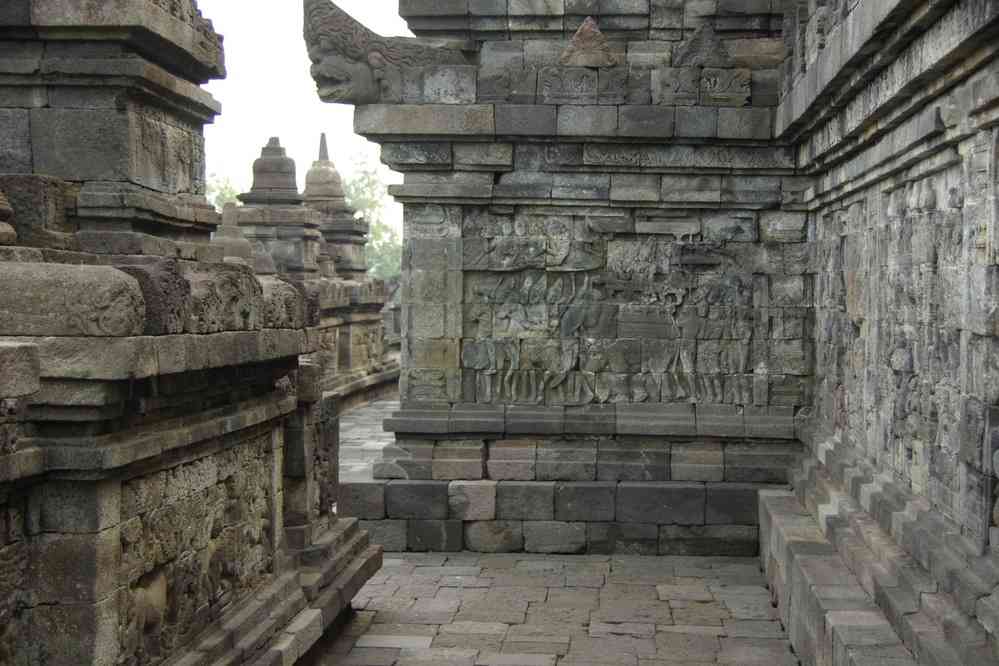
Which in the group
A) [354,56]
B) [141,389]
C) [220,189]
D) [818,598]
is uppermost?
[220,189]

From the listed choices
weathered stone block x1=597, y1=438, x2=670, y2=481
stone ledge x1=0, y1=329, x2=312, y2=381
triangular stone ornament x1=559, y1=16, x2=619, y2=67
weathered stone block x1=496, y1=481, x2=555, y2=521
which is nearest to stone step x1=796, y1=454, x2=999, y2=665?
weathered stone block x1=597, y1=438, x2=670, y2=481

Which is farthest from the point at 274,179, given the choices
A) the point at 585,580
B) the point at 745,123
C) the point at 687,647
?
the point at 687,647

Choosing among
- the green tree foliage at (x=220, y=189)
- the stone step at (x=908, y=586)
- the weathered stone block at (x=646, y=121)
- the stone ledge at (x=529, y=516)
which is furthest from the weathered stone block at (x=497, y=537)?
the green tree foliage at (x=220, y=189)

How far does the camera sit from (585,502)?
985 centimetres

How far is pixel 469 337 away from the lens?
10.1 m

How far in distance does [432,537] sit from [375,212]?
49.3 meters

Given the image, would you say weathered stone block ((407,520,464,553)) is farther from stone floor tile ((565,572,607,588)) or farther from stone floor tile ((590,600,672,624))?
stone floor tile ((590,600,672,624))

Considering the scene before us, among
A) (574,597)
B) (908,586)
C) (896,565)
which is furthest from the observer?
(574,597)

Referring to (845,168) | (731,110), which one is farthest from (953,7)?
(731,110)

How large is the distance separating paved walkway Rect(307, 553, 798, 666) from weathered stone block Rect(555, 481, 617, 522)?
329 mm

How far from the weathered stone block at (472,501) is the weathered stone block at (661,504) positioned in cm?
101

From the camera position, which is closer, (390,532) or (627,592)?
(627,592)

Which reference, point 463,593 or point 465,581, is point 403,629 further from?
point 465,581

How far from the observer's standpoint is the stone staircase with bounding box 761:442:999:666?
4.80m
